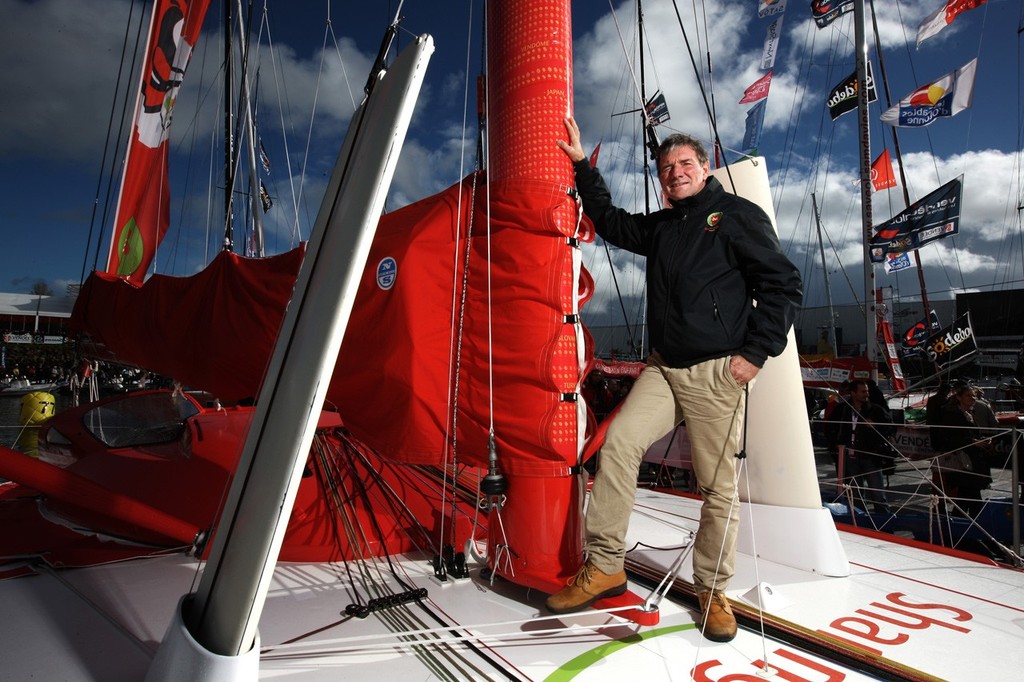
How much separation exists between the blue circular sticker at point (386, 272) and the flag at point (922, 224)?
13.3 m

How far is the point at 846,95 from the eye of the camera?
13977 mm

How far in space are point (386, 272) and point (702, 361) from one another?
139 centimetres

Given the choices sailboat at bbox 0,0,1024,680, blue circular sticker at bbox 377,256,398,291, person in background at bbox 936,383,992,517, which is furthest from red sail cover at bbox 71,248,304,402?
person in background at bbox 936,383,992,517

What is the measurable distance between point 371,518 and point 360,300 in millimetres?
1211

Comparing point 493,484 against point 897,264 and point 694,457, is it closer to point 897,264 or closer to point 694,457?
point 694,457

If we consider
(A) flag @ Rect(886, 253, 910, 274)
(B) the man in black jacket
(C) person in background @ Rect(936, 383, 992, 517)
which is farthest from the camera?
(A) flag @ Rect(886, 253, 910, 274)

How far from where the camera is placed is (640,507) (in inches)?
163

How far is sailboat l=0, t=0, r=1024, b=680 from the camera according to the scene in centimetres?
110

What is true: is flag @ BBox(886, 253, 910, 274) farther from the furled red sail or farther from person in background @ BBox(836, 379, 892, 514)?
the furled red sail

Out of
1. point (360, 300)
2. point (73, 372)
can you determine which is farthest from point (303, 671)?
point (73, 372)

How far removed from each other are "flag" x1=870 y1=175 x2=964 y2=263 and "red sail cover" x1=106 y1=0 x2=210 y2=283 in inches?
529

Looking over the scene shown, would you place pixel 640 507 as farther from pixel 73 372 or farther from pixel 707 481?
pixel 73 372

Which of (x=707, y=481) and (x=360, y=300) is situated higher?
(x=360, y=300)

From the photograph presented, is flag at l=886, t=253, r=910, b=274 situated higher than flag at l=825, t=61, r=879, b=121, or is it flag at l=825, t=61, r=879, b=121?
flag at l=825, t=61, r=879, b=121
